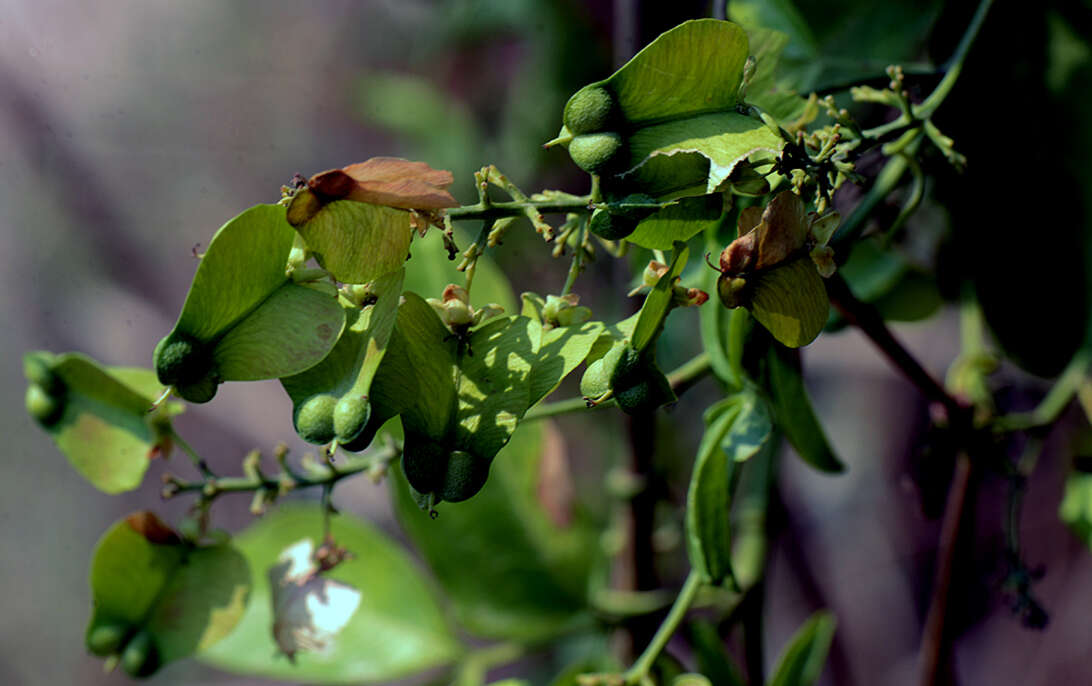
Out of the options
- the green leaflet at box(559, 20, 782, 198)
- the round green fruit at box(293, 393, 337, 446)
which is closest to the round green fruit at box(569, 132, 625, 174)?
the green leaflet at box(559, 20, 782, 198)

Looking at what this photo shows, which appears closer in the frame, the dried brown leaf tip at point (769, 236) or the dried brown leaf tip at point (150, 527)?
the dried brown leaf tip at point (769, 236)

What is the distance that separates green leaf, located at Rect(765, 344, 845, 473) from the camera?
1.25 feet

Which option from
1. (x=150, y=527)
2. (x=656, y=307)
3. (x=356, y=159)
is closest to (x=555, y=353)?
(x=656, y=307)

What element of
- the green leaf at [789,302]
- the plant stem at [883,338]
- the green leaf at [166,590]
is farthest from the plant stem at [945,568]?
the green leaf at [166,590]

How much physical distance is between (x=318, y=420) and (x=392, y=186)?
72mm

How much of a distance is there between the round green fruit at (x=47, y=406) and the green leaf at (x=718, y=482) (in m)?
0.30

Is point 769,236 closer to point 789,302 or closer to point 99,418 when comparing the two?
point 789,302

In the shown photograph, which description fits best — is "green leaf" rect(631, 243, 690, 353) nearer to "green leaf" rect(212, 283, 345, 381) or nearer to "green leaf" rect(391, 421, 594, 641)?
"green leaf" rect(212, 283, 345, 381)

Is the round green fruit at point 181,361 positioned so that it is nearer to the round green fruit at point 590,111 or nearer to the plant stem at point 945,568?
the round green fruit at point 590,111

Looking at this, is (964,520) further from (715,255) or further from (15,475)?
(15,475)

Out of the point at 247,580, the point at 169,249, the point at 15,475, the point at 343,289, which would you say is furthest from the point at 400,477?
the point at 15,475

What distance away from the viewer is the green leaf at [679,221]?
0.30 meters

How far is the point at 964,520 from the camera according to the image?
0.52m

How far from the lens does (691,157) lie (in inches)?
11.0
